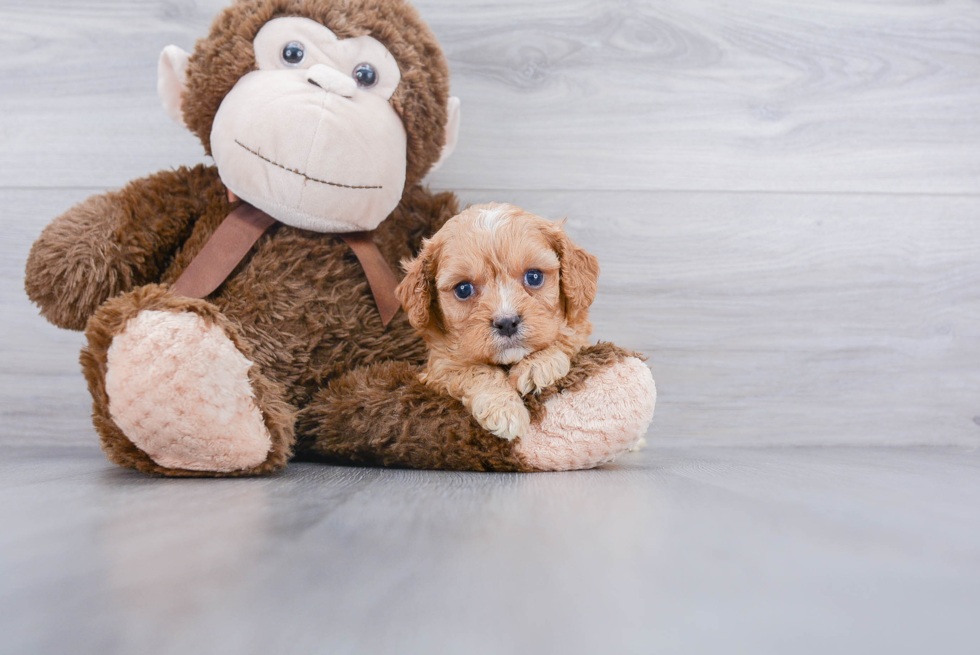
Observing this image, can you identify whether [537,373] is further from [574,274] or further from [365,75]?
[365,75]

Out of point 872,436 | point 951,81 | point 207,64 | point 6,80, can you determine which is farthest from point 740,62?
point 6,80

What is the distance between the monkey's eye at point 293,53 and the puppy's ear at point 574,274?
0.44m

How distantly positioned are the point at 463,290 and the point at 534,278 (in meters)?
0.09

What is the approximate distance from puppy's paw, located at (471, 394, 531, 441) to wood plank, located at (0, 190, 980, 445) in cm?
51

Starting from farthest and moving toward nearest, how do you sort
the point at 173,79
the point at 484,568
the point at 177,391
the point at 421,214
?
the point at 421,214 → the point at 173,79 → the point at 177,391 → the point at 484,568

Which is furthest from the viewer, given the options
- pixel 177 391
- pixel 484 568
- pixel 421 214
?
pixel 421 214

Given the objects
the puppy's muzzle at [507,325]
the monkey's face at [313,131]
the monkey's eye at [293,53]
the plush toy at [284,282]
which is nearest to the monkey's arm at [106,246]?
the plush toy at [284,282]

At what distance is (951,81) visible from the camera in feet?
4.26

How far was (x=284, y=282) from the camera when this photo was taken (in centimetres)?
95

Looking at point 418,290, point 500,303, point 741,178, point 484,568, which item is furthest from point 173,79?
point 741,178

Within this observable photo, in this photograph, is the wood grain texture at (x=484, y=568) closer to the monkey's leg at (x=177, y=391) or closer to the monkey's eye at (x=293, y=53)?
the monkey's leg at (x=177, y=391)

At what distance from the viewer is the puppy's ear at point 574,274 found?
2.86 ft

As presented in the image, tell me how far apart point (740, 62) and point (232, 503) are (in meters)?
1.19

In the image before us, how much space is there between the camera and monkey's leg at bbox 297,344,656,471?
83cm
